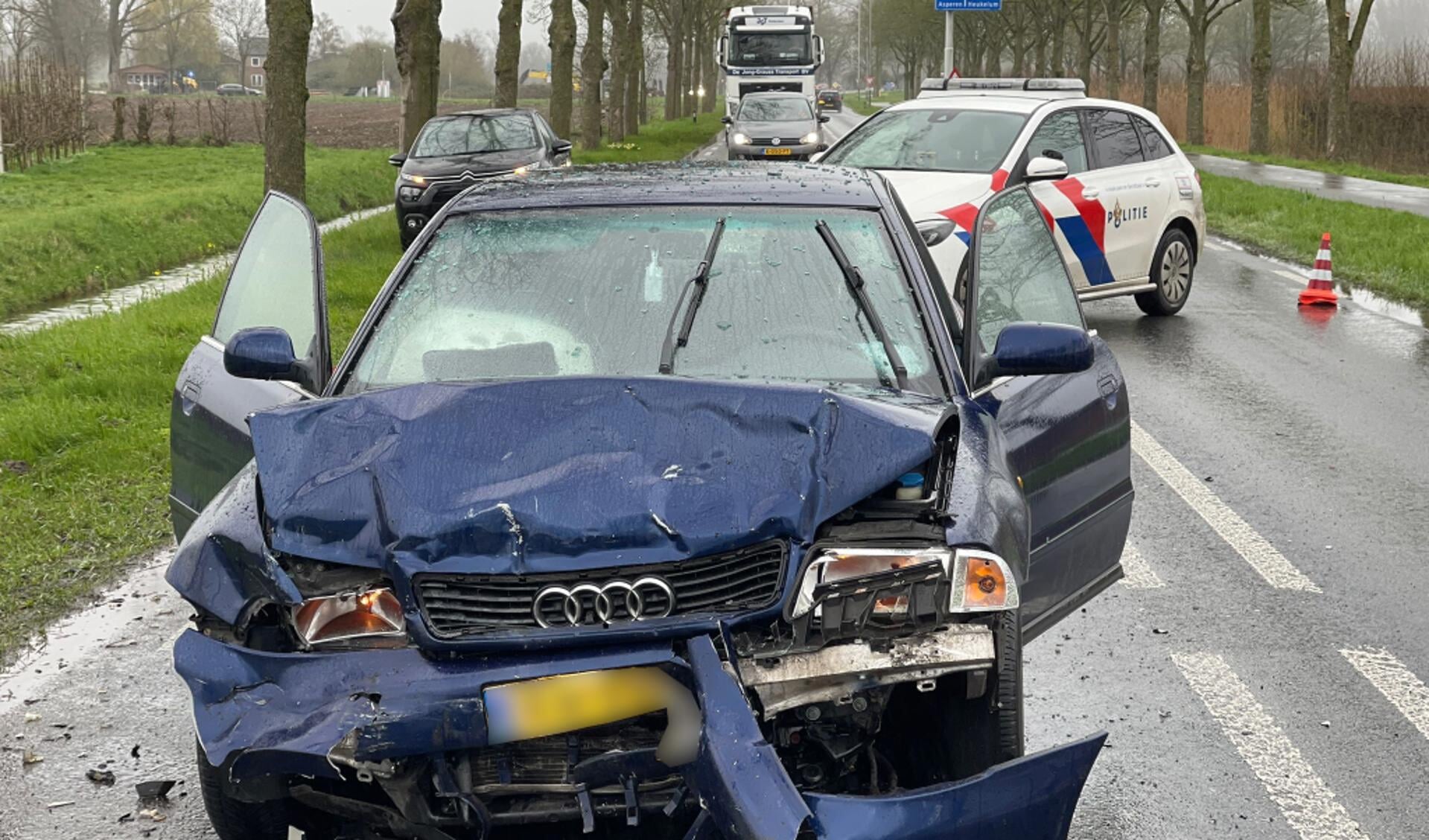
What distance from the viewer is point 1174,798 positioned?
441 cm

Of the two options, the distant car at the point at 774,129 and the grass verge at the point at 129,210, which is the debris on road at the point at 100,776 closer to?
the grass verge at the point at 129,210

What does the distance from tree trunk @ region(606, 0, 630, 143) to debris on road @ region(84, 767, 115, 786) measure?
43.3m

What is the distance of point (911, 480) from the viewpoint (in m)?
3.62

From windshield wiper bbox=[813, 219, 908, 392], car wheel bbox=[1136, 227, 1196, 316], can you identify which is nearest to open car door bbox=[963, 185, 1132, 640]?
windshield wiper bbox=[813, 219, 908, 392]

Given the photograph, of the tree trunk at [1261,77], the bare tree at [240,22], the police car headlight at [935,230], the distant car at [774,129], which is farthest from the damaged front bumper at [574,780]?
the bare tree at [240,22]

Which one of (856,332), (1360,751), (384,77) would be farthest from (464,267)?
(384,77)

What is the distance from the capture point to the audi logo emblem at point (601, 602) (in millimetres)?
3236

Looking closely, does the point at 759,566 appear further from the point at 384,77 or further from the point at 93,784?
the point at 384,77

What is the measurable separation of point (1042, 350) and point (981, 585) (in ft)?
3.84

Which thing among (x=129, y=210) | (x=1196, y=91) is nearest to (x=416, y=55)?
(x=129, y=210)

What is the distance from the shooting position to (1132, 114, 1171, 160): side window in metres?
14.2

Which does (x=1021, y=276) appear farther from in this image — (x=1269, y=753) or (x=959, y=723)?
(x=959, y=723)

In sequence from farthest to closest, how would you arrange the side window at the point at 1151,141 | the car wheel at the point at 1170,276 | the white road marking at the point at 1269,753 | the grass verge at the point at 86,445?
the car wheel at the point at 1170,276
the side window at the point at 1151,141
the grass verge at the point at 86,445
the white road marking at the point at 1269,753

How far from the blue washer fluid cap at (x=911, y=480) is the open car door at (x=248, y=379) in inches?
70.5
